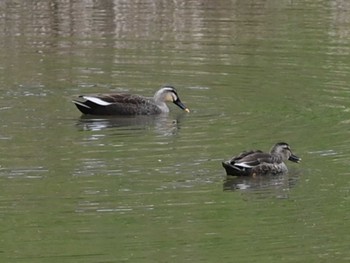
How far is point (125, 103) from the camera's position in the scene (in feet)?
64.2

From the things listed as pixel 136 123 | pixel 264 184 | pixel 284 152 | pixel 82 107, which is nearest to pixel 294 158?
pixel 284 152

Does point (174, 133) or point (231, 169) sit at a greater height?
point (231, 169)

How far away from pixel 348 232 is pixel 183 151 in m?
4.03

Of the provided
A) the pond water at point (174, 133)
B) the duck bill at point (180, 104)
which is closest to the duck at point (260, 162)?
the pond water at point (174, 133)

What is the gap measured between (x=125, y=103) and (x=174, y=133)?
180 centimetres

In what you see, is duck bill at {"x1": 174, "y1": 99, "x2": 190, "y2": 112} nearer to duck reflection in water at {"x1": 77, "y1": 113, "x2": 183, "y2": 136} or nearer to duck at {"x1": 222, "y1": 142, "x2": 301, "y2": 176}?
duck reflection in water at {"x1": 77, "y1": 113, "x2": 183, "y2": 136}

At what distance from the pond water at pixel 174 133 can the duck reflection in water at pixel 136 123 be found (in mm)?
30

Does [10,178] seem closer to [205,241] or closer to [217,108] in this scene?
[205,241]

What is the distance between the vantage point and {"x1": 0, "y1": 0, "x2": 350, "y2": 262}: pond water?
496 inches

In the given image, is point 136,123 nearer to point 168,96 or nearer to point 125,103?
point 125,103

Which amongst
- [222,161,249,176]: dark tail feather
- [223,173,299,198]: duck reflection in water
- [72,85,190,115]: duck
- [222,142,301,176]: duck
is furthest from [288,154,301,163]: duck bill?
[72,85,190,115]: duck

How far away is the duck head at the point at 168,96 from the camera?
64.5ft

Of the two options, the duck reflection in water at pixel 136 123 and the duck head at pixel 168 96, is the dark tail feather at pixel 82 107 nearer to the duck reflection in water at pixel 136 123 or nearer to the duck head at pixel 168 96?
the duck reflection in water at pixel 136 123

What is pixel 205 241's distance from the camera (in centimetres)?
1241
